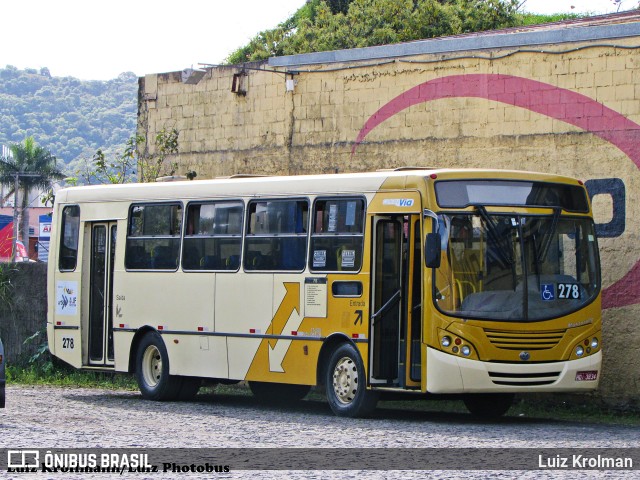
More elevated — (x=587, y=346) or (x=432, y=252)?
(x=432, y=252)

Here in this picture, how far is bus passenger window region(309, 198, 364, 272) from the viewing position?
16438 mm

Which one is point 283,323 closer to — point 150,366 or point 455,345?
point 455,345

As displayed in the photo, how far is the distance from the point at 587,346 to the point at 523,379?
1.03 metres

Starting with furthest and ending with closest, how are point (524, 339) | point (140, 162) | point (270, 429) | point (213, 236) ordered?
point (140, 162) → point (213, 236) → point (524, 339) → point (270, 429)

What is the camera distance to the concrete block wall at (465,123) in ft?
60.6

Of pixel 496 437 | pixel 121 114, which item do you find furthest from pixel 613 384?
pixel 121 114

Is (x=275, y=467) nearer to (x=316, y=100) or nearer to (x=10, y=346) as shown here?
(x=316, y=100)

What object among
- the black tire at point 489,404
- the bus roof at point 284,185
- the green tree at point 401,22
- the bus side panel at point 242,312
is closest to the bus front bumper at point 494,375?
the black tire at point 489,404

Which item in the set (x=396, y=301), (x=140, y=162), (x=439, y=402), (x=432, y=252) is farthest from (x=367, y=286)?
(x=140, y=162)

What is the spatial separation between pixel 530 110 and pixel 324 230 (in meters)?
4.35

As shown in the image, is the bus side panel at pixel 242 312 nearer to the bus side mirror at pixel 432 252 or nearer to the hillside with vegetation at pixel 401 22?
the bus side mirror at pixel 432 252

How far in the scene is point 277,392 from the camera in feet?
66.3

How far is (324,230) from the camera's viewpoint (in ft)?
55.8

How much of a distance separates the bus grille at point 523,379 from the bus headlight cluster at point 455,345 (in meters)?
0.36
